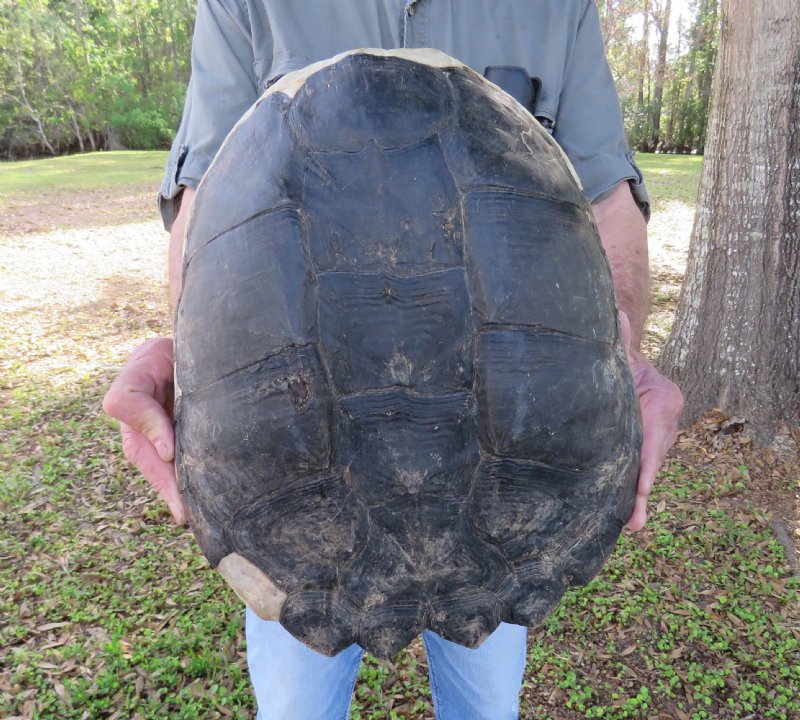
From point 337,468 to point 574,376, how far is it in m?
0.44

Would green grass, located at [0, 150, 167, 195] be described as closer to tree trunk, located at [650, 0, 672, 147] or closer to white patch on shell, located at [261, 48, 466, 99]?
white patch on shell, located at [261, 48, 466, 99]

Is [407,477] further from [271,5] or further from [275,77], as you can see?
[271,5]

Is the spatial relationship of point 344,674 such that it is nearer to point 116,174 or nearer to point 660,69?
point 116,174

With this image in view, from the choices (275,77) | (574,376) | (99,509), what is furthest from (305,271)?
(99,509)

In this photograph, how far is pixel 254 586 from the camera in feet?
4.02

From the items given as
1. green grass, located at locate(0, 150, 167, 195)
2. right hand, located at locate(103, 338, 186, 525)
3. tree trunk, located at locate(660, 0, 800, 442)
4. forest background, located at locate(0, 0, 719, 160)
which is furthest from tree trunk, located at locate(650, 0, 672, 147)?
right hand, located at locate(103, 338, 186, 525)

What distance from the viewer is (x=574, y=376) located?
1.18 meters

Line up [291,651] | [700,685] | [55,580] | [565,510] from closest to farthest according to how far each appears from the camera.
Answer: [565,510], [291,651], [700,685], [55,580]

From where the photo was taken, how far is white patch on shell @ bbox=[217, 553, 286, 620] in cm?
121

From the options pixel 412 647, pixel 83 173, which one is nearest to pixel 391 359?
pixel 412 647

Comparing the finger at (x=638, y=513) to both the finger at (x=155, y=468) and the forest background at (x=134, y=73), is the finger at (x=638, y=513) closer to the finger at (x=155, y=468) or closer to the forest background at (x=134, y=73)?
the finger at (x=155, y=468)

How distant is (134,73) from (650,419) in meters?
30.5

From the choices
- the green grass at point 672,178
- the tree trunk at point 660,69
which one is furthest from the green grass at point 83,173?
the tree trunk at point 660,69

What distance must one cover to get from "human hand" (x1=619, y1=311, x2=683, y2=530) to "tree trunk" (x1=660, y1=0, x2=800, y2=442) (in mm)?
2005
